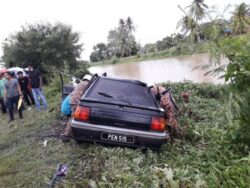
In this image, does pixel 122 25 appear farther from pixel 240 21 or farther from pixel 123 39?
pixel 240 21

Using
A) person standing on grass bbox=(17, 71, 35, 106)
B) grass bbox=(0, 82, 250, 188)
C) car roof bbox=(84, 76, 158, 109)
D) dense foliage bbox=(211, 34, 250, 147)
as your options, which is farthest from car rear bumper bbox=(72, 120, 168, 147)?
person standing on grass bbox=(17, 71, 35, 106)

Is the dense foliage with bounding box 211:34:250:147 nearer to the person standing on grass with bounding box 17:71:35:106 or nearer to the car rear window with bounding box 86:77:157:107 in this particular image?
the car rear window with bounding box 86:77:157:107

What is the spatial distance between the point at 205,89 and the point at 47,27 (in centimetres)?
1607

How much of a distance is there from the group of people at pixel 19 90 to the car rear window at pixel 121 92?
4.87 meters

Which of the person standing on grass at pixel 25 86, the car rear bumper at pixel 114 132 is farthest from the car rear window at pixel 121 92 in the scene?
the person standing on grass at pixel 25 86

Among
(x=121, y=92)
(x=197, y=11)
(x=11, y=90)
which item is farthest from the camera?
(x=11, y=90)

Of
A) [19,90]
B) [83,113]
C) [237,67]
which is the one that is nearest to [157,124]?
[83,113]

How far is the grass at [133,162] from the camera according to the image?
420 centimetres

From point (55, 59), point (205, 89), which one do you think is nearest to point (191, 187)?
point (205, 89)

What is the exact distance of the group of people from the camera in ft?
34.6

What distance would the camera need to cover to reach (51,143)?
6.86 metres

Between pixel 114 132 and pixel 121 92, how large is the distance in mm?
899

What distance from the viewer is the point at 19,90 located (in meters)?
10.6

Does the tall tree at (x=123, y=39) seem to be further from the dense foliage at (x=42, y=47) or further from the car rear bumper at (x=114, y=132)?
the car rear bumper at (x=114, y=132)
